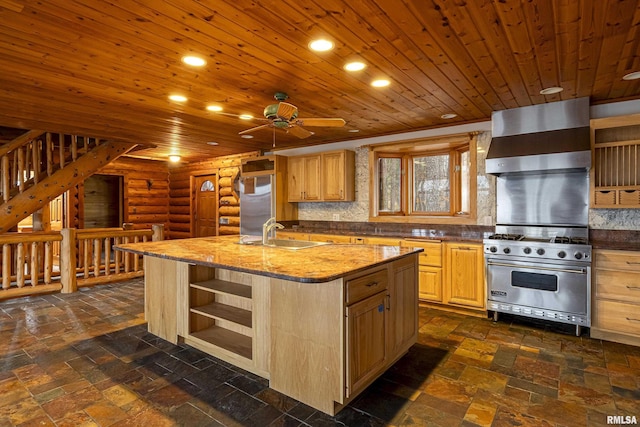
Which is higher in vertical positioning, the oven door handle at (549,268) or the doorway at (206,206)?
the doorway at (206,206)

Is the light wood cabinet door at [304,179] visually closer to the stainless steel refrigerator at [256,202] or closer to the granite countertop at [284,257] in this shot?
the stainless steel refrigerator at [256,202]

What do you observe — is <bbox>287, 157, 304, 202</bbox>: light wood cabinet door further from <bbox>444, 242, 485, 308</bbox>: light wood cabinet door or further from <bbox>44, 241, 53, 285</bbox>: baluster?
<bbox>44, 241, 53, 285</bbox>: baluster

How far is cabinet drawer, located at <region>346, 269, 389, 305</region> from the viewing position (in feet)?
7.08

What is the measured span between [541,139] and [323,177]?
2.97 m

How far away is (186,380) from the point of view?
2.59 metres

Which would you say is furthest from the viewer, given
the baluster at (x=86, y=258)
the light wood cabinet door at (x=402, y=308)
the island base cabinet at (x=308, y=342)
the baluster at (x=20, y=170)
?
the baluster at (x=86, y=258)

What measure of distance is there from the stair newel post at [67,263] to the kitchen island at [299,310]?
8.51ft

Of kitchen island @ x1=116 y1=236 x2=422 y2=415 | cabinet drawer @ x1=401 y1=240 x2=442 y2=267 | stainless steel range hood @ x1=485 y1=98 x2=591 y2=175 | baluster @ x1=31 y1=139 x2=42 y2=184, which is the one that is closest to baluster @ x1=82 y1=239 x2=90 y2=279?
baluster @ x1=31 y1=139 x2=42 y2=184

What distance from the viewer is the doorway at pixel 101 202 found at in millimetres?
9500

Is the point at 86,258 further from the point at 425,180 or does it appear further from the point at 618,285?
the point at 618,285

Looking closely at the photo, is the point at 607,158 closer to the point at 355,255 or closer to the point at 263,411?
the point at 355,255

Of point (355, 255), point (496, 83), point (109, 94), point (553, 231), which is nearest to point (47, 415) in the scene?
point (355, 255)

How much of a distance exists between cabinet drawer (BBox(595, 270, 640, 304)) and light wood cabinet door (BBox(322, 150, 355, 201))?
318cm

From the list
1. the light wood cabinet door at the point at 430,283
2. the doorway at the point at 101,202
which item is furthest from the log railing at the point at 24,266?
the light wood cabinet door at the point at 430,283
